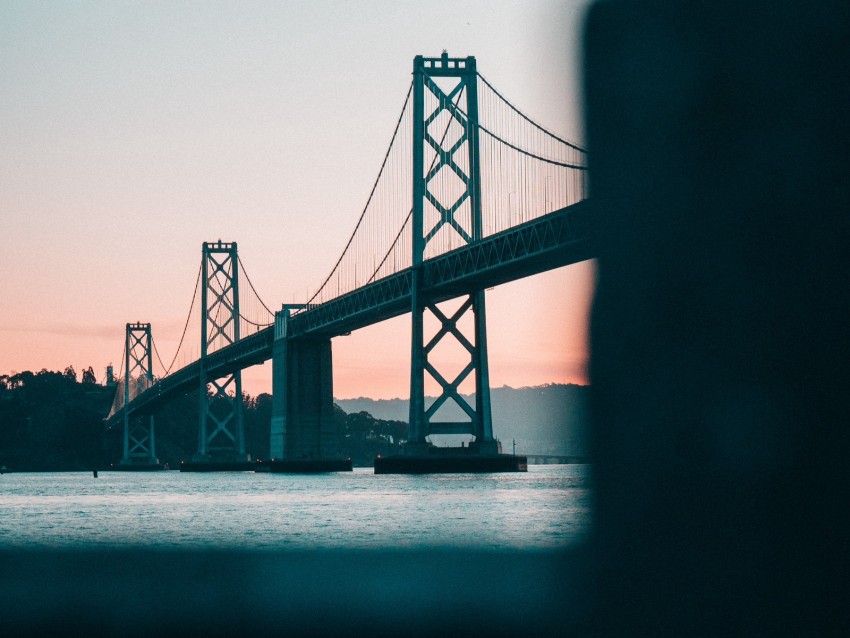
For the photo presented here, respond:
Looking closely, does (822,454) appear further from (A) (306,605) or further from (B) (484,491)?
(B) (484,491)

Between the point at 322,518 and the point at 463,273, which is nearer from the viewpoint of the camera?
the point at 322,518

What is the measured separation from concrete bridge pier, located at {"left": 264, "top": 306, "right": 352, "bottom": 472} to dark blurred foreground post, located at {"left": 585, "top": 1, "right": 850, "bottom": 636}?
41.7m

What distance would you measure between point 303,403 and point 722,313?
144ft

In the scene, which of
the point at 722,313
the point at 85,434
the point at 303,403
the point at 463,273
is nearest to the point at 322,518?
the point at 722,313

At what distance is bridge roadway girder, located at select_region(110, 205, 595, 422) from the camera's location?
3025 cm

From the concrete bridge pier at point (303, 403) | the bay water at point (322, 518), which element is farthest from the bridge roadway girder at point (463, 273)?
the bay water at point (322, 518)

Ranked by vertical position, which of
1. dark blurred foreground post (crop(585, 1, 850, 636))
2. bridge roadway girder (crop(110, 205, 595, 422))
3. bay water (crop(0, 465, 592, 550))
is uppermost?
bridge roadway girder (crop(110, 205, 595, 422))

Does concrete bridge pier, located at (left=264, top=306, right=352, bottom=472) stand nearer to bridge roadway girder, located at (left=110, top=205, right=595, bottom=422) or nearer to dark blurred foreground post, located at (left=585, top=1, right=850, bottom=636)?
bridge roadway girder, located at (left=110, top=205, right=595, bottom=422)

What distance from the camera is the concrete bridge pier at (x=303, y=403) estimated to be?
52344 millimetres

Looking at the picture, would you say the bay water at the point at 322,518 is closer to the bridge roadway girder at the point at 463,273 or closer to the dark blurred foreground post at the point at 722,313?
the dark blurred foreground post at the point at 722,313

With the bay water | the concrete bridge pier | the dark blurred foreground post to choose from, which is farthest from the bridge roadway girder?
the dark blurred foreground post

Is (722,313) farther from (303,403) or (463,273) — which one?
(303,403)

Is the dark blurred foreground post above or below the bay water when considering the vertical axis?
above

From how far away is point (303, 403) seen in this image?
53.2 meters
